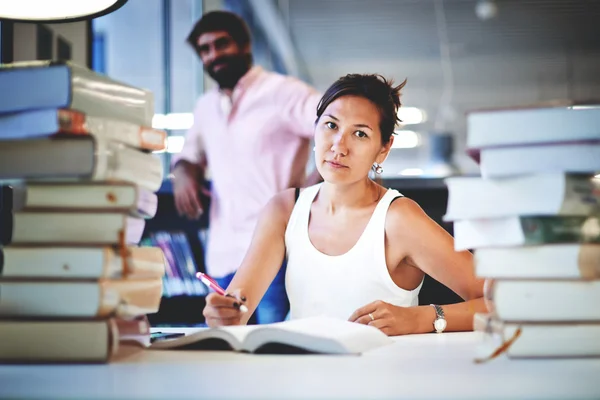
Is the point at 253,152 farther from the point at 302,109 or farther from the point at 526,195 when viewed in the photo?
the point at 526,195

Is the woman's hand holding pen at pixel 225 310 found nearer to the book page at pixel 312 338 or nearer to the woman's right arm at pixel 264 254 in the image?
the woman's right arm at pixel 264 254

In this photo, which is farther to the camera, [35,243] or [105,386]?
[35,243]

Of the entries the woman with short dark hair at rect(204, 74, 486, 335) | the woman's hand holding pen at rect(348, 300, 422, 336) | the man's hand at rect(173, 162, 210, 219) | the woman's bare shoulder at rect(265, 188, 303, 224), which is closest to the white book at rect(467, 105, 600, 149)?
the woman's hand holding pen at rect(348, 300, 422, 336)

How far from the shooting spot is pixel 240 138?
3.11 metres

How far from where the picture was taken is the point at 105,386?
83cm

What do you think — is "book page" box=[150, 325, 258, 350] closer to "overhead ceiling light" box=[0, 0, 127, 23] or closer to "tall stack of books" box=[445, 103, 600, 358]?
"tall stack of books" box=[445, 103, 600, 358]

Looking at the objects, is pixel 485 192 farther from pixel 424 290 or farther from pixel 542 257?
pixel 424 290

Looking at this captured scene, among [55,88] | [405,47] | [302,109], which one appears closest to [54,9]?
[55,88]

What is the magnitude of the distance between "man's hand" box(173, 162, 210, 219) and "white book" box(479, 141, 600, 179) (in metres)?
2.34

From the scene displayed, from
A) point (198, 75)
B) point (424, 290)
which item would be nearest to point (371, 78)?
point (424, 290)

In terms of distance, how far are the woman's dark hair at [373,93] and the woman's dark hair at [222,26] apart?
4.11 feet

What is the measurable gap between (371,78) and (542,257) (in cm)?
107

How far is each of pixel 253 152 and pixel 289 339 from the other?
2033mm

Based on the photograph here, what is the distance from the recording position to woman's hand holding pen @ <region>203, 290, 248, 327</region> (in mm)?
1603
